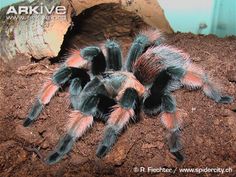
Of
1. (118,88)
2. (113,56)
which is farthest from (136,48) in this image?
(118,88)

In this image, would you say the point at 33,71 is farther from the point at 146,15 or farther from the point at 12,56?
the point at 146,15

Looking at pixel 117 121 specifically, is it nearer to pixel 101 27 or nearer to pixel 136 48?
pixel 136 48

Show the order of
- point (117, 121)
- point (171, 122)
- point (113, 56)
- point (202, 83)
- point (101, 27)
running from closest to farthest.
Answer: point (117, 121)
point (171, 122)
point (202, 83)
point (113, 56)
point (101, 27)

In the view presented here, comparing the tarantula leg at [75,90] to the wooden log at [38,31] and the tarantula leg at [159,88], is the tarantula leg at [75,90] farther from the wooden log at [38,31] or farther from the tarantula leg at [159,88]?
the tarantula leg at [159,88]

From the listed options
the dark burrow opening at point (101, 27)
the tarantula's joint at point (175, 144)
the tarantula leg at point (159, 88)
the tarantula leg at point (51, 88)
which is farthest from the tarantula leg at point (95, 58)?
the tarantula's joint at point (175, 144)

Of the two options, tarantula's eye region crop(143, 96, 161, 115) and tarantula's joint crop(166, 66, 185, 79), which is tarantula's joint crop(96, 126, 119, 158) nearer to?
tarantula's eye region crop(143, 96, 161, 115)

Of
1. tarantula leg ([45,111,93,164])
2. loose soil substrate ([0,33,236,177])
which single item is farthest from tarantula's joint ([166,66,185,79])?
tarantula leg ([45,111,93,164])
